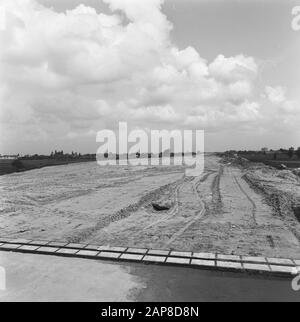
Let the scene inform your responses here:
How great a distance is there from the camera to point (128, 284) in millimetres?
4652

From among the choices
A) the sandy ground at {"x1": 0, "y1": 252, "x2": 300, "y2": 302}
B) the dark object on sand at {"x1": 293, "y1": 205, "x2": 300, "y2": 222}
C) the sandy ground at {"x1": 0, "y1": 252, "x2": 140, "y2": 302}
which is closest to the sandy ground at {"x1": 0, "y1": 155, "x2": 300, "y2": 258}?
the dark object on sand at {"x1": 293, "y1": 205, "x2": 300, "y2": 222}

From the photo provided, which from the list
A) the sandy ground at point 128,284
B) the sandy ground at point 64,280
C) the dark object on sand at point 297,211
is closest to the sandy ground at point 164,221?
the dark object on sand at point 297,211

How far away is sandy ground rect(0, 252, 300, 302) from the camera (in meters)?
4.25

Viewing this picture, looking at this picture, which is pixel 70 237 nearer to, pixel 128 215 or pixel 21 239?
pixel 21 239

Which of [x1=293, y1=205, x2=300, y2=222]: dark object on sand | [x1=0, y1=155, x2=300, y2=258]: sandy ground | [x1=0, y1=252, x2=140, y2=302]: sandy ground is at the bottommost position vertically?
[x1=0, y1=252, x2=140, y2=302]: sandy ground

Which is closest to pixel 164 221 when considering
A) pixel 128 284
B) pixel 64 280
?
pixel 128 284

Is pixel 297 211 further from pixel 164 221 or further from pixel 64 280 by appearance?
pixel 64 280

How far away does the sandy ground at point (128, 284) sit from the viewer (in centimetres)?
425

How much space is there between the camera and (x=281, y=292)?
434 cm

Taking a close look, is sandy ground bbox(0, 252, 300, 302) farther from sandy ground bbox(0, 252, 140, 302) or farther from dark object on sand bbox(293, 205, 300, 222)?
dark object on sand bbox(293, 205, 300, 222)

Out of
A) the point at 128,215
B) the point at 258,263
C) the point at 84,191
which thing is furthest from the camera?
the point at 84,191
